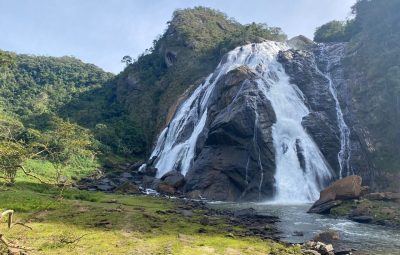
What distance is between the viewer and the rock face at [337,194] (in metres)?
29.6

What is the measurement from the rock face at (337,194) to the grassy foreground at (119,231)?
8.78 meters

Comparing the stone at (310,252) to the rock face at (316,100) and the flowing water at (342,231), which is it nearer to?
the flowing water at (342,231)

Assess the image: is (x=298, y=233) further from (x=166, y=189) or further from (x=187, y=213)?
(x=166, y=189)

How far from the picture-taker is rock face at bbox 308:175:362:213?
97.2ft

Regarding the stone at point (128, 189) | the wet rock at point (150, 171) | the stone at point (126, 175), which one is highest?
the wet rock at point (150, 171)

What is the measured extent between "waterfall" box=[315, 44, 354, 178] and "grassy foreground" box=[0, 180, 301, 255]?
20.0 metres

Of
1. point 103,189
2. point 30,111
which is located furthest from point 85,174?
point 30,111

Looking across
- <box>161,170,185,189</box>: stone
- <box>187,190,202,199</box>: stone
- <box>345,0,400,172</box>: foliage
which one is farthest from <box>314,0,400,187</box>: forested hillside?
<box>161,170,185,189</box>: stone

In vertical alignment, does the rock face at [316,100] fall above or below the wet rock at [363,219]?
above

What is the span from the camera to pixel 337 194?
30.8m

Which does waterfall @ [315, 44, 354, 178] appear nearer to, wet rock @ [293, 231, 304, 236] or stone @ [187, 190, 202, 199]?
stone @ [187, 190, 202, 199]

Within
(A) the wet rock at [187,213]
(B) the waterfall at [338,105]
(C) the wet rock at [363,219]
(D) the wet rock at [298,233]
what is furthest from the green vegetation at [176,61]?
(D) the wet rock at [298,233]

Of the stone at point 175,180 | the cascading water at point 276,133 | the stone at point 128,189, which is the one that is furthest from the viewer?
the stone at point 175,180

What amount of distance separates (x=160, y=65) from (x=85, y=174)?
5317cm
